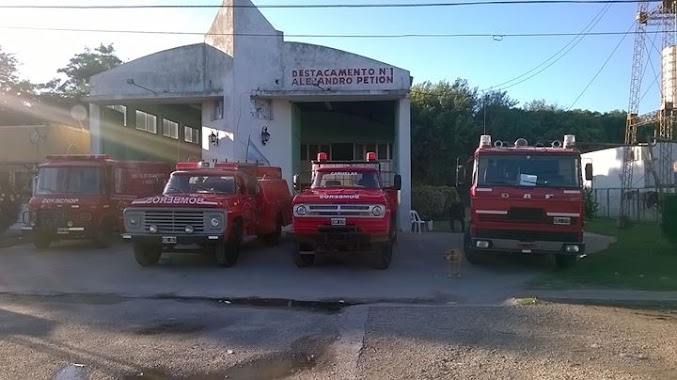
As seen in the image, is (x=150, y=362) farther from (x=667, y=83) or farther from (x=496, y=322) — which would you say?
(x=667, y=83)

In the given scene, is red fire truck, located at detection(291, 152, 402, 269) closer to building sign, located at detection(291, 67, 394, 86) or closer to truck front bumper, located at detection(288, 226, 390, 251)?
truck front bumper, located at detection(288, 226, 390, 251)

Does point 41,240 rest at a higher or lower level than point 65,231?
lower

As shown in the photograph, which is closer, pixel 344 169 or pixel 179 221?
pixel 179 221

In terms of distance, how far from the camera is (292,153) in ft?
82.5

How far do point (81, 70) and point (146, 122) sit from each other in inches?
1388

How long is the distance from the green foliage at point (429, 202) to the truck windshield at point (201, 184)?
52.5 feet

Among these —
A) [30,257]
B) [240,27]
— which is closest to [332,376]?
[30,257]

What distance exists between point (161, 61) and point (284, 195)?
8159 mm

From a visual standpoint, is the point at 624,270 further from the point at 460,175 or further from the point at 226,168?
the point at 226,168

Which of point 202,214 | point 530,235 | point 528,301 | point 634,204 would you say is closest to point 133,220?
point 202,214

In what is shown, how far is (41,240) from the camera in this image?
18078 mm

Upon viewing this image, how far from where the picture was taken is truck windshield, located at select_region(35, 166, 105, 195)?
18203mm

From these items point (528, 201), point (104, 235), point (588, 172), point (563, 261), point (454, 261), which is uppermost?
point (588, 172)

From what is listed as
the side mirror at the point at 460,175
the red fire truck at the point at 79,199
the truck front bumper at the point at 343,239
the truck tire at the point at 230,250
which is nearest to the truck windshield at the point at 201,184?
the truck tire at the point at 230,250
